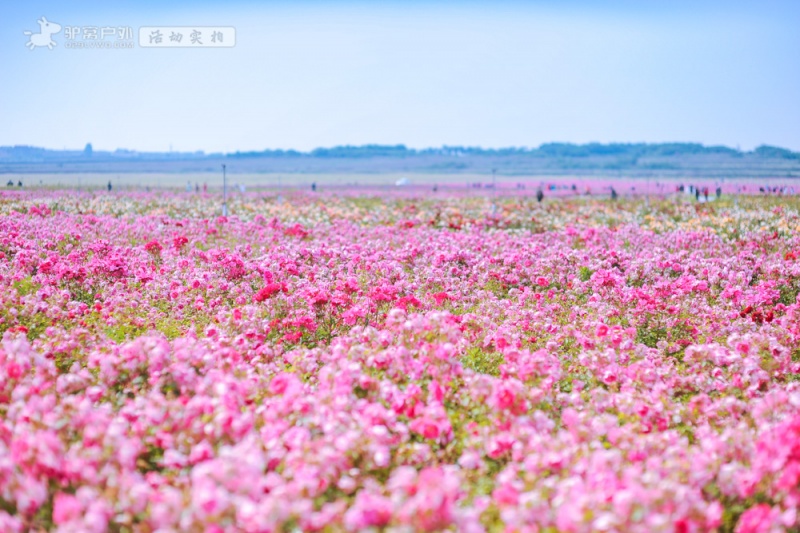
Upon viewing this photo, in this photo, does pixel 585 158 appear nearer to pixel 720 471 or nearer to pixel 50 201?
pixel 50 201

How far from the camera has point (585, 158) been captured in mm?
171000

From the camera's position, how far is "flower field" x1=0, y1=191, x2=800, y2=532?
3.18 metres

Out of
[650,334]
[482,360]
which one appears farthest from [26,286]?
[650,334]

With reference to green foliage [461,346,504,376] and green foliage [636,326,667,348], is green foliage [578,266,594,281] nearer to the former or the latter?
green foliage [636,326,667,348]

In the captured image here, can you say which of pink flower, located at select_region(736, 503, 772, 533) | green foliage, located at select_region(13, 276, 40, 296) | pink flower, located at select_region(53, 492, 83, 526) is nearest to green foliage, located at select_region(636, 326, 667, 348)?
pink flower, located at select_region(736, 503, 772, 533)

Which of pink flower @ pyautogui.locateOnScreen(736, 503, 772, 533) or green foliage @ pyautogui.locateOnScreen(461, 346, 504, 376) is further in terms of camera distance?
green foliage @ pyautogui.locateOnScreen(461, 346, 504, 376)

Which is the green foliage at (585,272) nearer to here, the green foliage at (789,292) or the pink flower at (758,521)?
the green foliage at (789,292)

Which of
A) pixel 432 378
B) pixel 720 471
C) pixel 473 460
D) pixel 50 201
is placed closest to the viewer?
pixel 720 471

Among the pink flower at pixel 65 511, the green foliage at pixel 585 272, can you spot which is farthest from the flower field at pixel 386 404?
the green foliage at pixel 585 272

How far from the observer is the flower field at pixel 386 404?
3178 millimetres

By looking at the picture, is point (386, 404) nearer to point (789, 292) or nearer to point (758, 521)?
point (758, 521)

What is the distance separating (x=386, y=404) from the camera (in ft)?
15.4

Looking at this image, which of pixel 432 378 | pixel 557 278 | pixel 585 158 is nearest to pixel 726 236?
pixel 557 278

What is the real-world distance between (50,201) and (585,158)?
16086cm
